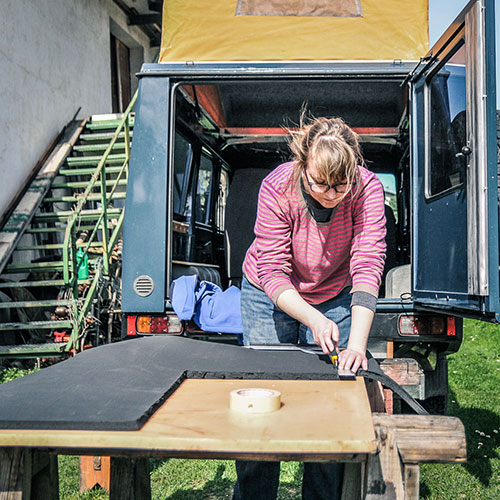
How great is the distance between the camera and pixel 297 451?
1.40m

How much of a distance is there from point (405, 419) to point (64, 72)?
9131 millimetres

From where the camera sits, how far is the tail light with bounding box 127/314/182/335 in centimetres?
380

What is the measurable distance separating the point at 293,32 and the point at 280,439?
10.3ft

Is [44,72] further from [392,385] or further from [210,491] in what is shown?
[392,385]

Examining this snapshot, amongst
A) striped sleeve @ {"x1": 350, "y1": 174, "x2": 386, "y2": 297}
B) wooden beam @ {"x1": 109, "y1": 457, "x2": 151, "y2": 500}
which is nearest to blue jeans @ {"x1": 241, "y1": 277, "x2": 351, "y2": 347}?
striped sleeve @ {"x1": 350, "y1": 174, "x2": 386, "y2": 297}

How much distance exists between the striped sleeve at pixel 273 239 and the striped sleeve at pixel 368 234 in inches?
11.5

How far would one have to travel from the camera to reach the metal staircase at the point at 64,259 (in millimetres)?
6281

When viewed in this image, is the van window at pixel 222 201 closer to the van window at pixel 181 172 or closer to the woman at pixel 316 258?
the van window at pixel 181 172

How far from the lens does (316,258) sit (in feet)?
8.93

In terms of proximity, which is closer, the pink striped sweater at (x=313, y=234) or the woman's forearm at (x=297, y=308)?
the woman's forearm at (x=297, y=308)

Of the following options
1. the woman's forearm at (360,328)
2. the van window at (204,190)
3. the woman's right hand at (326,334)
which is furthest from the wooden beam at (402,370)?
the van window at (204,190)

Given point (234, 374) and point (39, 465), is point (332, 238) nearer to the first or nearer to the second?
point (234, 374)

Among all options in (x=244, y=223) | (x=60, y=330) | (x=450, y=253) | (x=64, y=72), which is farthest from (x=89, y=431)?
(x=64, y=72)

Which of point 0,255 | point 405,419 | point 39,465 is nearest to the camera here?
point 405,419
